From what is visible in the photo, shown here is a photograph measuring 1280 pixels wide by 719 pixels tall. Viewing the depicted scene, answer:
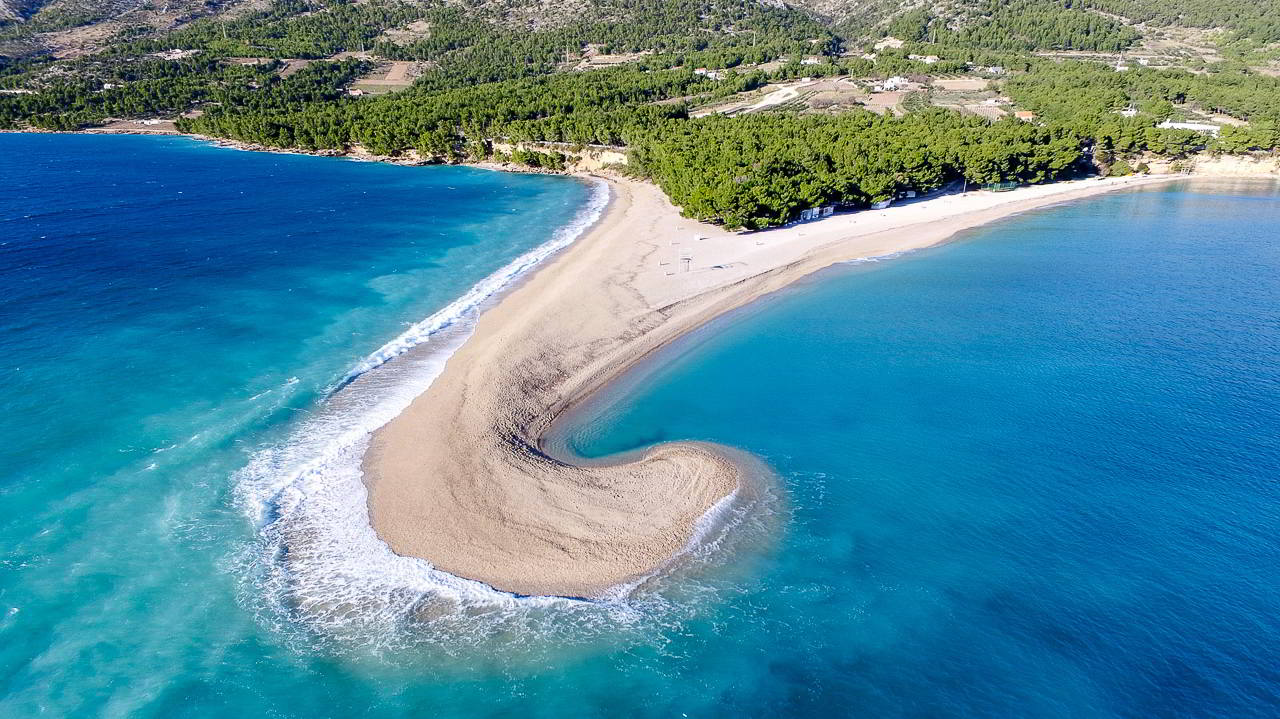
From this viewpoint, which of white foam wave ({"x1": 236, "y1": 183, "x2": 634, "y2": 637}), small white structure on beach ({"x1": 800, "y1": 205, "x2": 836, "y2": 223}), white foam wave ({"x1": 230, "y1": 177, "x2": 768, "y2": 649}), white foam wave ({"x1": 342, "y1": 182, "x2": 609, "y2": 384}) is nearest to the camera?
white foam wave ({"x1": 230, "y1": 177, "x2": 768, "y2": 649})

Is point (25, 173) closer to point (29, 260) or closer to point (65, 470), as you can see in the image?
point (29, 260)

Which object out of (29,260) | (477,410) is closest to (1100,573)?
(477,410)

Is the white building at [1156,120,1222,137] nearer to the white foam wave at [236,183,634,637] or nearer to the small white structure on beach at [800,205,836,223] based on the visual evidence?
the small white structure on beach at [800,205,836,223]

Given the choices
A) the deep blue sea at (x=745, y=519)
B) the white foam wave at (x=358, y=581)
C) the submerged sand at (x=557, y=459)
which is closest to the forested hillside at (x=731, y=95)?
the submerged sand at (x=557, y=459)

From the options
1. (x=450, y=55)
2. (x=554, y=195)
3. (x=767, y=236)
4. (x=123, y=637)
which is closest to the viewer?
(x=123, y=637)

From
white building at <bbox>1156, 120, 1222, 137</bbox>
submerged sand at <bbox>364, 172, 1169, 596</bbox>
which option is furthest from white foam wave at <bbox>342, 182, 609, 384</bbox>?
white building at <bbox>1156, 120, 1222, 137</bbox>

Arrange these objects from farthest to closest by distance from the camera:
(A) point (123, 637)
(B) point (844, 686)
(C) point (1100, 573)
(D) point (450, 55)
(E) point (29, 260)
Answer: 1. (D) point (450, 55)
2. (E) point (29, 260)
3. (C) point (1100, 573)
4. (A) point (123, 637)
5. (B) point (844, 686)

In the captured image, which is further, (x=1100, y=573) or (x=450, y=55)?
(x=450, y=55)
